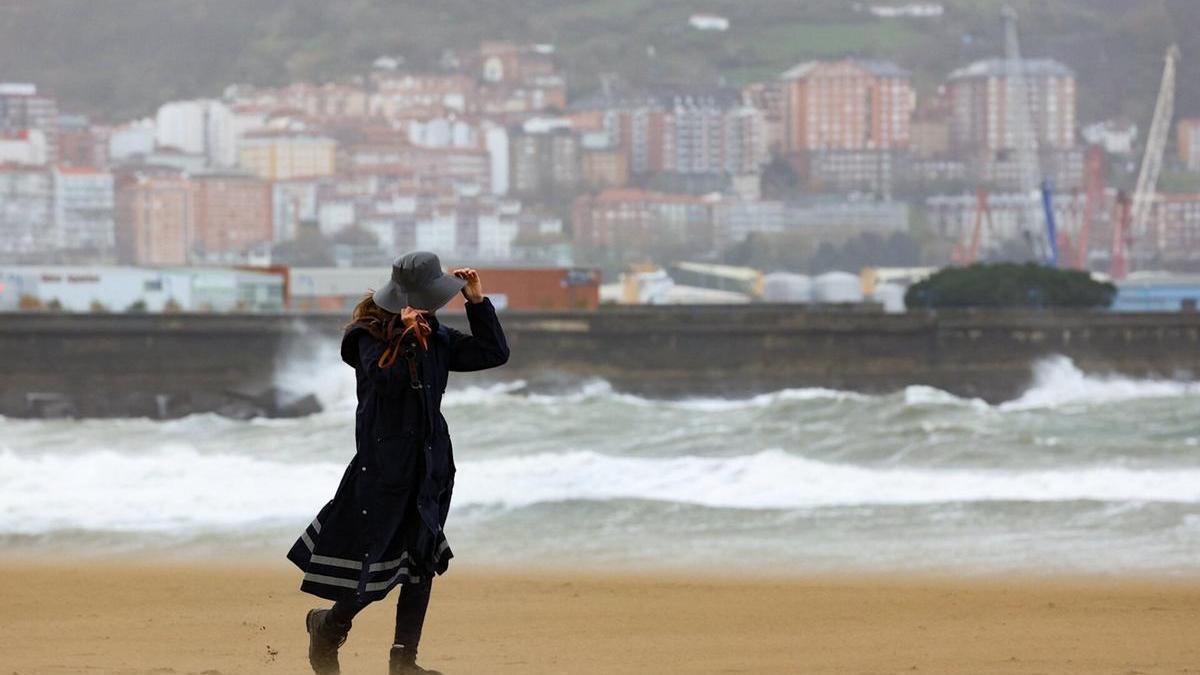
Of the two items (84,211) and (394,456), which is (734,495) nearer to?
(394,456)

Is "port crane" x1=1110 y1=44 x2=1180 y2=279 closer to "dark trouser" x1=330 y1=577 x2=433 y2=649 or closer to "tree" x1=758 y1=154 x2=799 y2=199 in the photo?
"tree" x1=758 y1=154 x2=799 y2=199

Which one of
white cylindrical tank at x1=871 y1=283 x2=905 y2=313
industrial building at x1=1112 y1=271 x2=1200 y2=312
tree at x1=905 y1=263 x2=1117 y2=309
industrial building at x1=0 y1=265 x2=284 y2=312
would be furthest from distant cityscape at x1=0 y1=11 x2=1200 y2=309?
tree at x1=905 y1=263 x2=1117 y2=309

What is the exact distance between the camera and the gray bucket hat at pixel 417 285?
Result: 3275 millimetres

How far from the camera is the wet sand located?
421cm

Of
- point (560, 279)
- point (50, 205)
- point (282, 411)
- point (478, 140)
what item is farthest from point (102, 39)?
point (282, 411)

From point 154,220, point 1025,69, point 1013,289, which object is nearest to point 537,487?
point 1013,289

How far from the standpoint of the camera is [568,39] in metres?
61.1

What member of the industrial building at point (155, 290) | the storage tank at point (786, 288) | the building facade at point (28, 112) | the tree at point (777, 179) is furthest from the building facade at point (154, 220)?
the tree at point (777, 179)

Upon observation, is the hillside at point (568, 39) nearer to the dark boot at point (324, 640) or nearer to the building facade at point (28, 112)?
the building facade at point (28, 112)

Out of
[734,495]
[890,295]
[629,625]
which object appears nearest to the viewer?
[629,625]

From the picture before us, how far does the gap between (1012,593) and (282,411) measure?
79.9 feet

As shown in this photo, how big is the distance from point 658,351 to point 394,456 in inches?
1153

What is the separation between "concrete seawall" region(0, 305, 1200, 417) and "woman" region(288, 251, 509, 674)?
90.4 feet

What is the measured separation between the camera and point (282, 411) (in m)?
29.3
